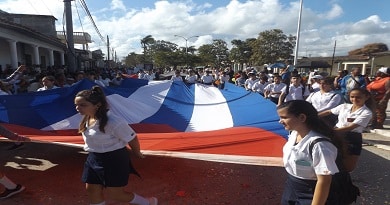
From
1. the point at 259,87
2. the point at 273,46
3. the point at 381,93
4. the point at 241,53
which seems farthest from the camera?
the point at 241,53

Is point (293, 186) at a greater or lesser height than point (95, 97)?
lesser

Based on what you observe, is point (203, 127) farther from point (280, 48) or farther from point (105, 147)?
point (280, 48)

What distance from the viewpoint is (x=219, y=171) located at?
4484 millimetres

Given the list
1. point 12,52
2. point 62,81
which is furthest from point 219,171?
point 12,52

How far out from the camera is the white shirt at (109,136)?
8.20 ft

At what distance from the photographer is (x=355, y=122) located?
9.90ft

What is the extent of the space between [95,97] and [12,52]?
13697 mm

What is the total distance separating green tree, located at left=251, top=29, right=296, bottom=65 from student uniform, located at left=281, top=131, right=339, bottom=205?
134 ft

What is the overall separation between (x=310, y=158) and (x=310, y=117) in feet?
0.79

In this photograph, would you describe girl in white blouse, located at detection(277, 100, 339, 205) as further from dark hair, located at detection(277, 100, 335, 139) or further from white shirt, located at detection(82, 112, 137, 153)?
white shirt, located at detection(82, 112, 137, 153)

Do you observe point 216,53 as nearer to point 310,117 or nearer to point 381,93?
point 381,93

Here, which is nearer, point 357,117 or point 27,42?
point 357,117

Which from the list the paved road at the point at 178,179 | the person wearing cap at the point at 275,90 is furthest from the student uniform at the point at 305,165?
the person wearing cap at the point at 275,90

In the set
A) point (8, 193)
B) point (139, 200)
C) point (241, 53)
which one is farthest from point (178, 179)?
point (241, 53)
